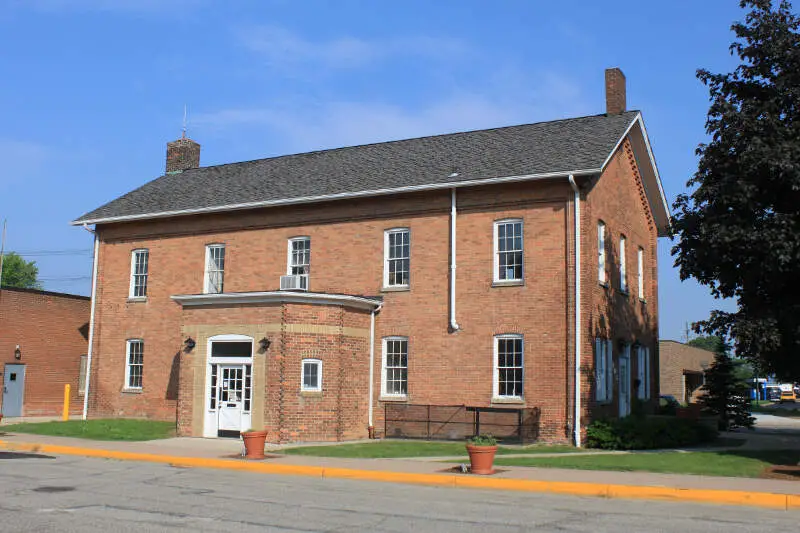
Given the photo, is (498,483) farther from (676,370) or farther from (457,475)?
(676,370)

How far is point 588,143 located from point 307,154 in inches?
476

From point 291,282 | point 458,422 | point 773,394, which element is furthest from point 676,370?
point 773,394

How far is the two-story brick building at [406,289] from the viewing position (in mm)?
22734

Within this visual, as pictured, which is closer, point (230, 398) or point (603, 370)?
point (230, 398)

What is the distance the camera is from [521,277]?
23.4 meters

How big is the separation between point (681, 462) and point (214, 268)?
17.6 m

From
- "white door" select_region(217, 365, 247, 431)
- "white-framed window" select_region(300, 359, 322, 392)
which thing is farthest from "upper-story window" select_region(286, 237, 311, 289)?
"white door" select_region(217, 365, 247, 431)

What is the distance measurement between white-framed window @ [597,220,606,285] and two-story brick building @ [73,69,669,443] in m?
0.12

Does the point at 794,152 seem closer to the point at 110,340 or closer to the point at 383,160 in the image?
the point at 383,160

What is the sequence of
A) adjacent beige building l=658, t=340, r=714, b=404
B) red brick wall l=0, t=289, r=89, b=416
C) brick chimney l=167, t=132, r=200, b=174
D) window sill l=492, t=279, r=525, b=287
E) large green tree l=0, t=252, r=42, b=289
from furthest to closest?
large green tree l=0, t=252, r=42, b=289 < adjacent beige building l=658, t=340, r=714, b=404 < brick chimney l=167, t=132, r=200, b=174 < red brick wall l=0, t=289, r=89, b=416 < window sill l=492, t=279, r=525, b=287

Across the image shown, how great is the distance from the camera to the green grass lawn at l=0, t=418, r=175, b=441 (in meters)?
23.4

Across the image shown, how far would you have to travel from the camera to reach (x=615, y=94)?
2702cm

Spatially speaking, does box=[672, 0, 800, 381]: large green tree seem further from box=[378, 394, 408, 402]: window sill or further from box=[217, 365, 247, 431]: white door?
box=[217, 365, 247, 431]: white door

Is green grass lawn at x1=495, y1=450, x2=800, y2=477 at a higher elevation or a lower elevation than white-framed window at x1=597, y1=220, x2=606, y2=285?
lower
